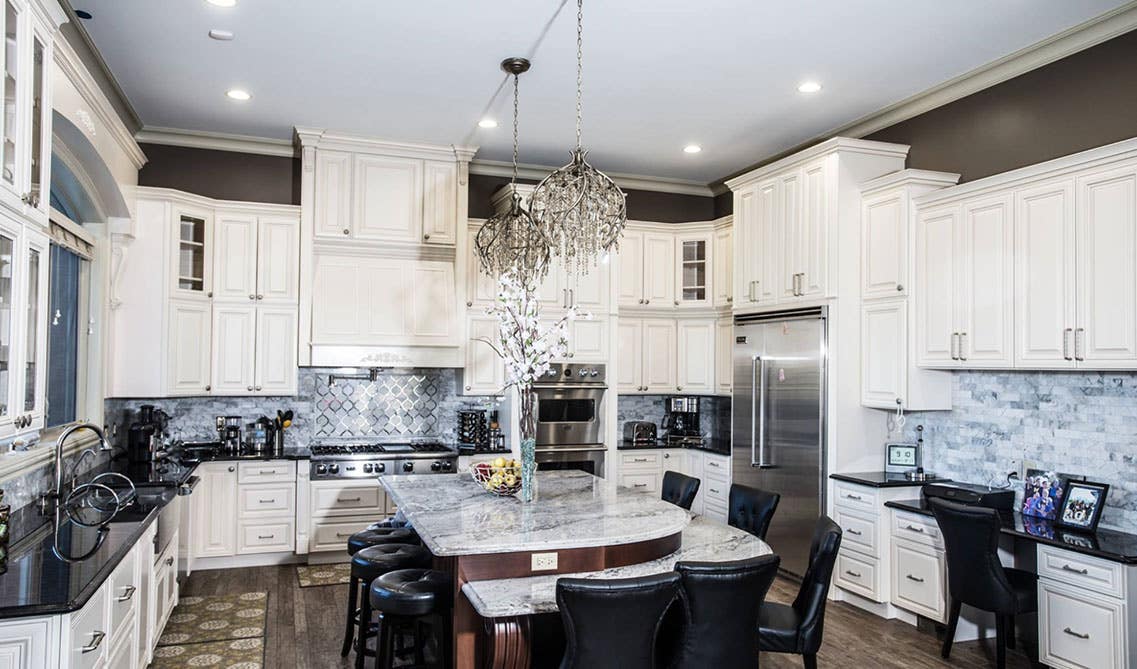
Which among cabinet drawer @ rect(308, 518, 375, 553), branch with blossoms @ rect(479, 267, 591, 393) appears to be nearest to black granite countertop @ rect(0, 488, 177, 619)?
branch with blossoms @ rect(479, 267, 591, 393)

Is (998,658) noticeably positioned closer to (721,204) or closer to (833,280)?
(833,280)

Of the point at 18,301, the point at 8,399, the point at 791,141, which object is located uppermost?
the point at 791,141

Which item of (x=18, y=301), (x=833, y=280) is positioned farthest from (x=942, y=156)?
(x=18, y=301)

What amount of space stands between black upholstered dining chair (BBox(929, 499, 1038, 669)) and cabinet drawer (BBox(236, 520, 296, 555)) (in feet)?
14.8

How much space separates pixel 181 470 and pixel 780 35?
4487mm

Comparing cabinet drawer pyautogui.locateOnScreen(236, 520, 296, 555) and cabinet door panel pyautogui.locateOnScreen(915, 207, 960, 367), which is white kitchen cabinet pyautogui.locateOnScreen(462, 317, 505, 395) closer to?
cabinet drawer pyautogui.locateOnScreen(236, 520, 296, 555)

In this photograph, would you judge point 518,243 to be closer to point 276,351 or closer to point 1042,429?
point 276,351

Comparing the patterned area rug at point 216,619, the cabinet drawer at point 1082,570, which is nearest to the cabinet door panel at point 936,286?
the cabinet drawer at point 1082,570

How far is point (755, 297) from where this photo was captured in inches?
241

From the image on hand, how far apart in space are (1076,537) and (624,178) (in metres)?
4.85

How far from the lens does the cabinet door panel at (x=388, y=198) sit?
623 centimetres

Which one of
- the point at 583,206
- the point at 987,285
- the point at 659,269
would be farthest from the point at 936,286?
the point at 659,269

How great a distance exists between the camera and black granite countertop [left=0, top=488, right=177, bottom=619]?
2.36 metres

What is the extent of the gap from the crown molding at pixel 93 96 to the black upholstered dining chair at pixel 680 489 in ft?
12.6
